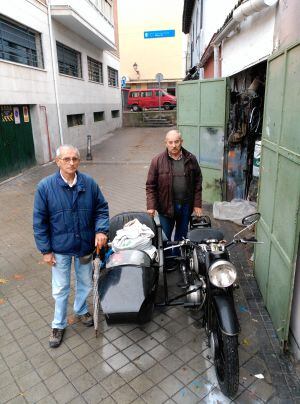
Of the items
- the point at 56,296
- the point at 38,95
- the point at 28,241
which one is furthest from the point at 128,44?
the point at 56,296

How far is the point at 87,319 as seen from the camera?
3.62 m

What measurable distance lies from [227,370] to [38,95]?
10.8 metres

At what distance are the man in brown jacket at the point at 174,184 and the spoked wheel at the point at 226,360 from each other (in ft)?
5.90

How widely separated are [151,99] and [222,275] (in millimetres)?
25284

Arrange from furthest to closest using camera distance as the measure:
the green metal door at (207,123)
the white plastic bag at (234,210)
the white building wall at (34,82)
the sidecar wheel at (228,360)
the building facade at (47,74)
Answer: the building facade at (47,74) → the white building wall at (34,82) → the green metal door at (207,123) → the white plastic bag at (234,210) → the sidecar wheel at (228,360)

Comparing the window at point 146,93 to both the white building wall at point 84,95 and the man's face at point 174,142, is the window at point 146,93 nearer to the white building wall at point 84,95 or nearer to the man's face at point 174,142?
the white building wall at point 84,95

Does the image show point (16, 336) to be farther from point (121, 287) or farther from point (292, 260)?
point (292, 260)

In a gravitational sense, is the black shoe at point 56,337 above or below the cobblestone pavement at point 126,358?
above

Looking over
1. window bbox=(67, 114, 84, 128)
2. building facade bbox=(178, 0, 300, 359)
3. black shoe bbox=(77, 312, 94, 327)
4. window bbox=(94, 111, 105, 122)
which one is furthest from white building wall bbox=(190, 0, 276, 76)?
window bbox=(94, 111, 105, 122)

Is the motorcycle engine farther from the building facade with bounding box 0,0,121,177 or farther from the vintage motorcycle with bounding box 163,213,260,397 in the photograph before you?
the building facade with bounding box 0,0,121,177

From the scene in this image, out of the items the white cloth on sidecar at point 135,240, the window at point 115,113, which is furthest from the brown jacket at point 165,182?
the window at point 115,113

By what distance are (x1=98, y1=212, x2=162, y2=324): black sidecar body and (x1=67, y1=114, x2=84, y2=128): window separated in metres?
12.4

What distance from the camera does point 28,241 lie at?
18.7 feet

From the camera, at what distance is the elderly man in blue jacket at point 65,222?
3.02 meters
